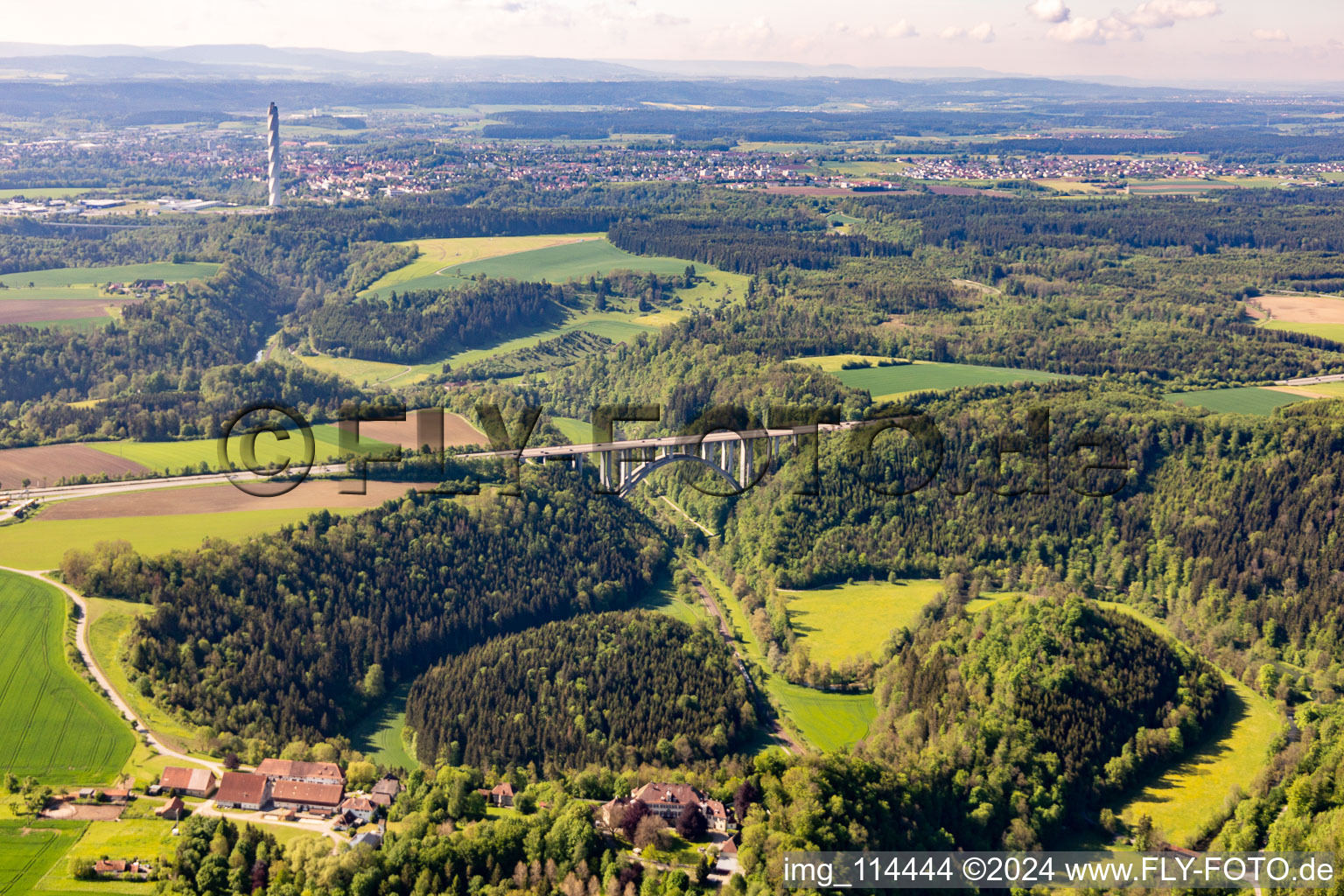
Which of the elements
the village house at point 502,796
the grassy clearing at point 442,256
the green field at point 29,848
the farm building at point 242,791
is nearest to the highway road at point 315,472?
the green field at point 29,848

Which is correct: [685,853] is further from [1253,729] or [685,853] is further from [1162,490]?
[1162,490]

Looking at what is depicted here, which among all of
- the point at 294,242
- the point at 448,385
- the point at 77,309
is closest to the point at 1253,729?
the point at 448,385

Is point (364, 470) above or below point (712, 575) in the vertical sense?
above

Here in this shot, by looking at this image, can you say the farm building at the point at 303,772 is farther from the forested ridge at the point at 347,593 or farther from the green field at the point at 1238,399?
the green field at the point at 1238,399

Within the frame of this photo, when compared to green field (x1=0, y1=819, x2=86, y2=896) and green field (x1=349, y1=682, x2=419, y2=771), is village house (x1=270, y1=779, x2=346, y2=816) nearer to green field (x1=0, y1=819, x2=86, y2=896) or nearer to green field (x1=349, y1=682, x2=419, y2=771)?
green field (x1=0, y1=819, x2=86, y2=896)

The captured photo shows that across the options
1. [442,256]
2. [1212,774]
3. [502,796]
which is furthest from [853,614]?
[442,256]

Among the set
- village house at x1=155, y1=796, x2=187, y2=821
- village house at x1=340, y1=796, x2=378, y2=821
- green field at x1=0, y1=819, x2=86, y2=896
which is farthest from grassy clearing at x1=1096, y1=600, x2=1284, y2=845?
green field at x1=0, y1=819, x2=86, y2=896
